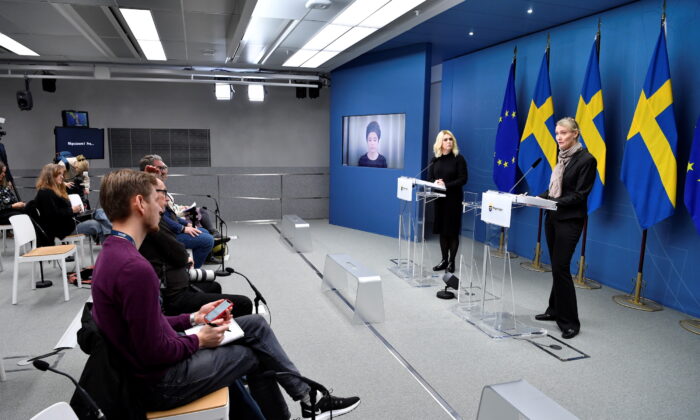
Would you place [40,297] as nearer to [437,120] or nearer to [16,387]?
[16,387]

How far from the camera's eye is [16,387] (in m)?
3.04

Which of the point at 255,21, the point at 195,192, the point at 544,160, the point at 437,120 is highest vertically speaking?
the point at 255,21

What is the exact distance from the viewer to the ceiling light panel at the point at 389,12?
16.3 feet

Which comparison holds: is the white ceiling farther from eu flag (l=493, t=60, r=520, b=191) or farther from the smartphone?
the smartphone

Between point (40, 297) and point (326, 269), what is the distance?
2.97 meters

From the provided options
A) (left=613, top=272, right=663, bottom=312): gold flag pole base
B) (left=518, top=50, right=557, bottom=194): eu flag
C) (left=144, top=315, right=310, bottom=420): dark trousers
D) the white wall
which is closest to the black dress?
(left=518, top=50, right=557, bottom=194): eu flag

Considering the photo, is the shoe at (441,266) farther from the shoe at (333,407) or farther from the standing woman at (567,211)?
the shoe at (333,407)

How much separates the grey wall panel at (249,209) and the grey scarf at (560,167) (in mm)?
6832

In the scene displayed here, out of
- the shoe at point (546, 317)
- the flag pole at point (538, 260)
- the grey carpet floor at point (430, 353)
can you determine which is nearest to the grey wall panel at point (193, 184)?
the grey carpet floor at point (430, 353)

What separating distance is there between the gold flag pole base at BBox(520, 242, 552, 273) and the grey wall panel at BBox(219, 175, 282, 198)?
18.2 feet

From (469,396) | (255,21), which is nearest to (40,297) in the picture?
(255,21)

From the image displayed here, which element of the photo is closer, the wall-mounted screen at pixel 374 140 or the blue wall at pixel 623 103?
the blue wall at pixel 623 103

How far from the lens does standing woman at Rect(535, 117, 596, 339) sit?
3.67 metres

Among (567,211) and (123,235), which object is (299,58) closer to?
(567,211)
